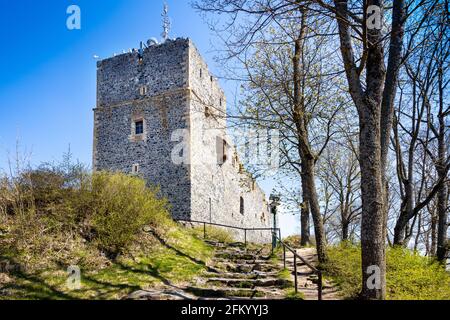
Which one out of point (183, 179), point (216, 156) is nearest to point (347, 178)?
point (216, 156)

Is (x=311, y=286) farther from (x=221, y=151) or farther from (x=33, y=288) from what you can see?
(x=221, y=151)

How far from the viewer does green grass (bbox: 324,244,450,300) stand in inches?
259

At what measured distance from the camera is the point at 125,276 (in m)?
8.48

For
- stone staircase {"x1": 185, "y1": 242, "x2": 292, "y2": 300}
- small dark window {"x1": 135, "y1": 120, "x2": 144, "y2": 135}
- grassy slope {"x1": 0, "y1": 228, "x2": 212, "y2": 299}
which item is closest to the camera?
grassy slope {"x1": 0, "y1": 228, "x2": 212, "y2": 299}

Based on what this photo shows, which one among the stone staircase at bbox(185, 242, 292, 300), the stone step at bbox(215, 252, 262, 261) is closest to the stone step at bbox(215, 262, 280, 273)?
the stone staircase at bbox(185, 242, 292, 300)

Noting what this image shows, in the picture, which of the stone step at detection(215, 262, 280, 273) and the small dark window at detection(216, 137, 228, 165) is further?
the small dark window at detection(216, 137, 228, 165)

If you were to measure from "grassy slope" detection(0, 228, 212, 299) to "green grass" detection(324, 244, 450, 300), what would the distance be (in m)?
3.72

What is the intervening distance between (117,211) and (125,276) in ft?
6.88

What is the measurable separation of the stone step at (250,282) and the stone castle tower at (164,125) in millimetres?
7925

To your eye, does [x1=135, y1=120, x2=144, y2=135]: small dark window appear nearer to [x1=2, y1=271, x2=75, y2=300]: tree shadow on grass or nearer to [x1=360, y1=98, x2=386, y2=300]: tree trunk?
[x1=2, y1=271, x2=75, y2=300]: tree shadow on grass

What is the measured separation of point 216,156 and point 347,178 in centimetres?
769

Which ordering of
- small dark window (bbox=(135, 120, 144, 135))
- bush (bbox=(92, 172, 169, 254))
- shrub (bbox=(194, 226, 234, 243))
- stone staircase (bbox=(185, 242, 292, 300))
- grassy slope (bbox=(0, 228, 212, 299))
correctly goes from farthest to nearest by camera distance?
small dark window (bbox=(135, 120, 144, 135)) < shrub (bbox=(194, 226, 234, 243)) < bush (bbox=(92, 172, 169, 254)) < stone staircase (bbox=(185, 242, 292, 300)) < grassy slope (bbox=(0, 228, 212, 299))

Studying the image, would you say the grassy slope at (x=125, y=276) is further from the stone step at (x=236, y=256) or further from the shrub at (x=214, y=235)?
the shrub at (x=214, y=235)
